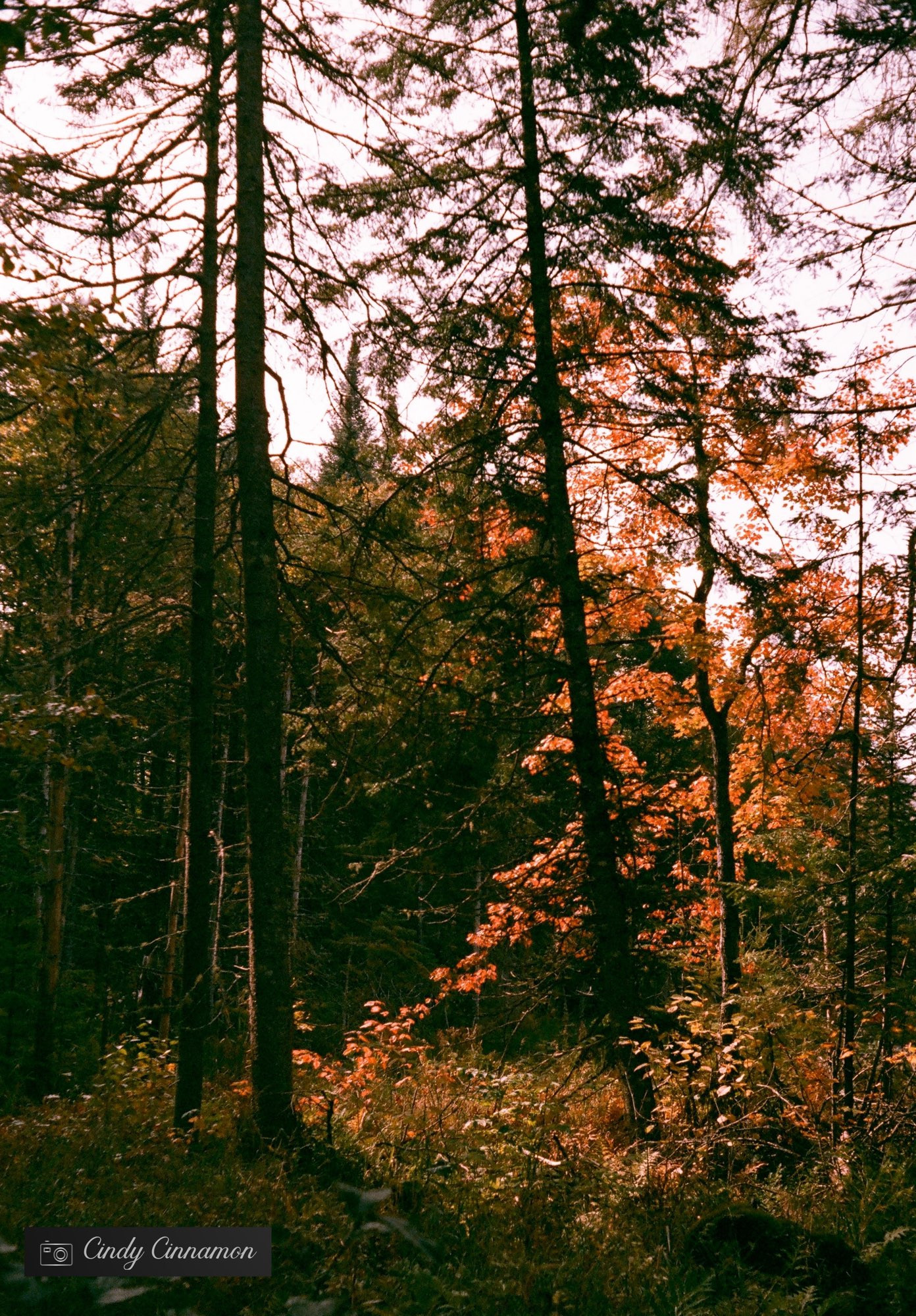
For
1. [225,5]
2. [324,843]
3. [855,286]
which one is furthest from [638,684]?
[324,843]

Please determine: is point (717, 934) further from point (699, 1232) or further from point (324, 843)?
point (324, 843)

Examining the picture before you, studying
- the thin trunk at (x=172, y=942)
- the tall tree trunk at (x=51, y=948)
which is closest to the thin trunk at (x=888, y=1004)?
the thin trunk at (x=172, y=942)

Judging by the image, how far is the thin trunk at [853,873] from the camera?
20.2 ft

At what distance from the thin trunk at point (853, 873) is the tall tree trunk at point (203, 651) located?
570 centimetres

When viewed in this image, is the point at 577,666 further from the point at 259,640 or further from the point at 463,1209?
the point at 463,1209

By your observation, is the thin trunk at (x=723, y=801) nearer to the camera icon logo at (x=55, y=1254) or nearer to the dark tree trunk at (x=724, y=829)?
the dark tree trunk at (x=724, y=829)

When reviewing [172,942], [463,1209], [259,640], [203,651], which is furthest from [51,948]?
[463,1209]

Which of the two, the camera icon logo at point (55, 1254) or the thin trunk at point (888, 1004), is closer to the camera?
the camera icon logo at point (55, 1254)

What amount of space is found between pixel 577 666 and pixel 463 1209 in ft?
13.7

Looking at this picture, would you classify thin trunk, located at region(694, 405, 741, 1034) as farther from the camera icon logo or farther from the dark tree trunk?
the camera icon logo

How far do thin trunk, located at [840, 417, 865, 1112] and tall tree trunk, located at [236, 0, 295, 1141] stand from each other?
4.46 m

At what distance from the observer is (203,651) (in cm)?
804

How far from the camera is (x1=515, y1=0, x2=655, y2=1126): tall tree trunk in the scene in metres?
6.50

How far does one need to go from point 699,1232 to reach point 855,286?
6535 millimetres
